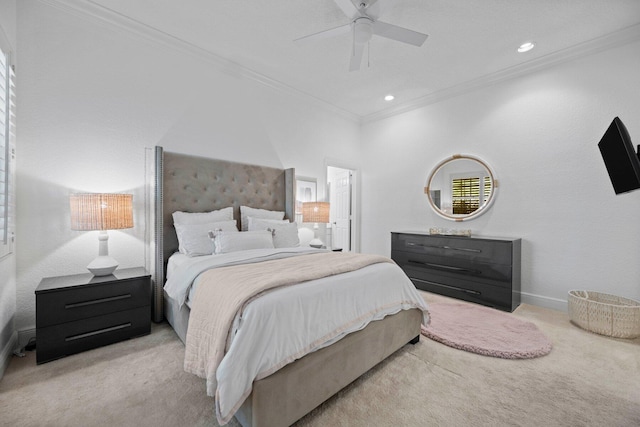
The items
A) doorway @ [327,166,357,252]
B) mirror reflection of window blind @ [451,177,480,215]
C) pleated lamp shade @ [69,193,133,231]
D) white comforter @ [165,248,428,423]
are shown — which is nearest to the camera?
white comforter @ [165,248,428,423]

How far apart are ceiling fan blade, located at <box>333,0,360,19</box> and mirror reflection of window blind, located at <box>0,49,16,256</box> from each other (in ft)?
7.63

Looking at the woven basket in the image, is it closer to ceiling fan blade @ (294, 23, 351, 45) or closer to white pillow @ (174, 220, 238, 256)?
ceiling fan blade @ (294, 23, 351, 45)

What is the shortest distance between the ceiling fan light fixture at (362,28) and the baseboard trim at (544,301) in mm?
3474

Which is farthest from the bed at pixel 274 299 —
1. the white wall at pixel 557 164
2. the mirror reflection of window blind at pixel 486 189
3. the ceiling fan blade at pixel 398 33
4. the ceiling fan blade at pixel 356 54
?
the mirror reflection of window blind at pixel 486 189

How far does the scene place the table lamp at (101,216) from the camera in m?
2.14

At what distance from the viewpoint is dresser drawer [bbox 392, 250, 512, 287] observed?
312 centimetres

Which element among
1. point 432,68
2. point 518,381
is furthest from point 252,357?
point 432,68

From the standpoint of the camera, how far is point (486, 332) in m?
2.49

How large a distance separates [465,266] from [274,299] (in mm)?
2904

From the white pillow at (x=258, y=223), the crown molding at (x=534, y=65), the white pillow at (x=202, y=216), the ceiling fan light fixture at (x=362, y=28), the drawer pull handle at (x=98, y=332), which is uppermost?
the crown molding at (x=534, y=65)

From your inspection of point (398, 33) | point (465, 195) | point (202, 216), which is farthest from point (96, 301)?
point (465, 195)

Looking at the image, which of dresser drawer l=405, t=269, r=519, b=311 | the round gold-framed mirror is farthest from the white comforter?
the round gold-framed mirror

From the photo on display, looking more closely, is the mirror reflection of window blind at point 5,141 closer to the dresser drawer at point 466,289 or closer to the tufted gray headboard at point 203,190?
the tufted gray headboard at point 203,190

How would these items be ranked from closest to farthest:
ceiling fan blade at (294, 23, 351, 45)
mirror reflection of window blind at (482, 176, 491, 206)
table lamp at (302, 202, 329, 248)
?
ceiling fan blade at (294, 23, 351, 45)
mirror reflection of window blind at (482, 176, 491, 206)
table lamp at (302, 202, 329, 248)
